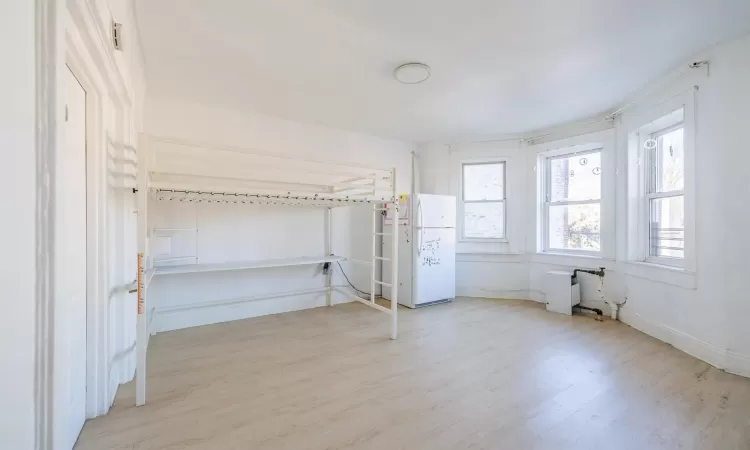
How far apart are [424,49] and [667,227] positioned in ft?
10.1

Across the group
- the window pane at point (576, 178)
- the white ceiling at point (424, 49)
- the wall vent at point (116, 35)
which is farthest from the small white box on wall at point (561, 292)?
the wall vent at point (116, 35)

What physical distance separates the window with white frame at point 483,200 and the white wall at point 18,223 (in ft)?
15.9

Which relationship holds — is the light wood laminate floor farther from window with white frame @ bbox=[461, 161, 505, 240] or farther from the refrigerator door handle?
window with white frame @ bbox=[461, 161, 505, 240]

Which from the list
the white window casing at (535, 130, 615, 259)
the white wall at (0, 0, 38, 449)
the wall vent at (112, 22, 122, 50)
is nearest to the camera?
the white wall at (0, 0, 38, 449)

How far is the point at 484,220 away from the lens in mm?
5082

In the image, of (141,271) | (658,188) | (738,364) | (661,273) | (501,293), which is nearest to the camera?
(141,271)

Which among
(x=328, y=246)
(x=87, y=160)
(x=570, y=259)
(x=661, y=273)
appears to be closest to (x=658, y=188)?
(x=661, y=273)

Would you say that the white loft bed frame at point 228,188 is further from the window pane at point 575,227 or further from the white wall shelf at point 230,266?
the window pane at point 575,227

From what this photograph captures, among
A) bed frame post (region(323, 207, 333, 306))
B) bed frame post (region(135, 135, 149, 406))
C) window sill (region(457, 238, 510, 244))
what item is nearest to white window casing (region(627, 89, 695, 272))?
window sill (region(457, 238, 510, 244))

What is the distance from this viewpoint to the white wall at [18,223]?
0.73 metres

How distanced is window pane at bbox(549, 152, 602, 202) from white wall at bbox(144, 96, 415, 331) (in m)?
2.52

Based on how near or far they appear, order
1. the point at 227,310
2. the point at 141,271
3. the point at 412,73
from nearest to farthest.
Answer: the point at 141,271, the point at 412,73, the point at 227,310

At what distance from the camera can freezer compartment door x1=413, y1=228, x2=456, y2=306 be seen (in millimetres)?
4387

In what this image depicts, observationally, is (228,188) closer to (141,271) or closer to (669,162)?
(141,271)
